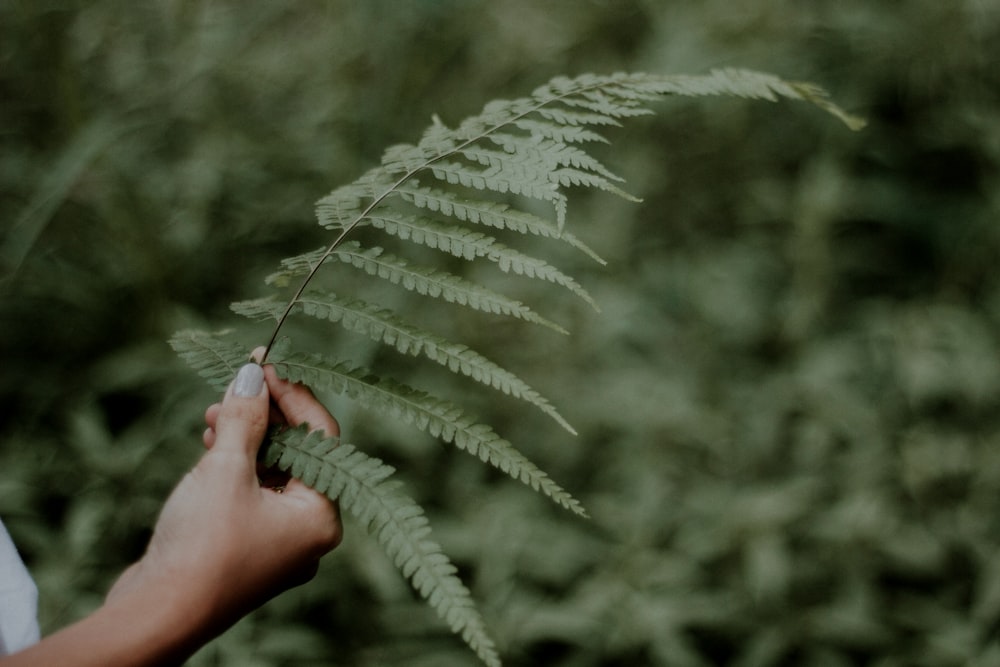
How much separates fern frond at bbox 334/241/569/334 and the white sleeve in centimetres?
61

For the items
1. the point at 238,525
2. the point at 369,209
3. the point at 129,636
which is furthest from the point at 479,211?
the point at 129,636

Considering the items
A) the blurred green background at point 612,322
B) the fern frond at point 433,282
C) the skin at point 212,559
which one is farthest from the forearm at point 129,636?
the blurred green background at point 612,322

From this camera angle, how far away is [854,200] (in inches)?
103

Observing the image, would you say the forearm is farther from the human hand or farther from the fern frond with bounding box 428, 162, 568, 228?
the fern frond with bounding box 428, 162, 568, 228

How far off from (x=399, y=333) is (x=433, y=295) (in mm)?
68

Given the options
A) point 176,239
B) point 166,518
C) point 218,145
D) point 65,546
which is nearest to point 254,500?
point 166,518

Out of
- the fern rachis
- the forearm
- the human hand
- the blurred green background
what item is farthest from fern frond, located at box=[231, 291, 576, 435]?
the blurred green background

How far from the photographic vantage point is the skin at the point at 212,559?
0.85 m

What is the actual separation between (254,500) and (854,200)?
7.64ft

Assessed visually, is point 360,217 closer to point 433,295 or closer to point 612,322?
point 433,295

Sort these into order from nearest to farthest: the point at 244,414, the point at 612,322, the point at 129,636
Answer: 1. the point at 129,636
2. the point at 244,414
3. the point at 612,322

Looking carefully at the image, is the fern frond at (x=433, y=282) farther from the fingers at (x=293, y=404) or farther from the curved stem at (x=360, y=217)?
the fingers at (x=293, y=404)

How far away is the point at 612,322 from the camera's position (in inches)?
93.2

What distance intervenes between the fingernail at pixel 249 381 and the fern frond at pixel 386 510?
7 centimetres
